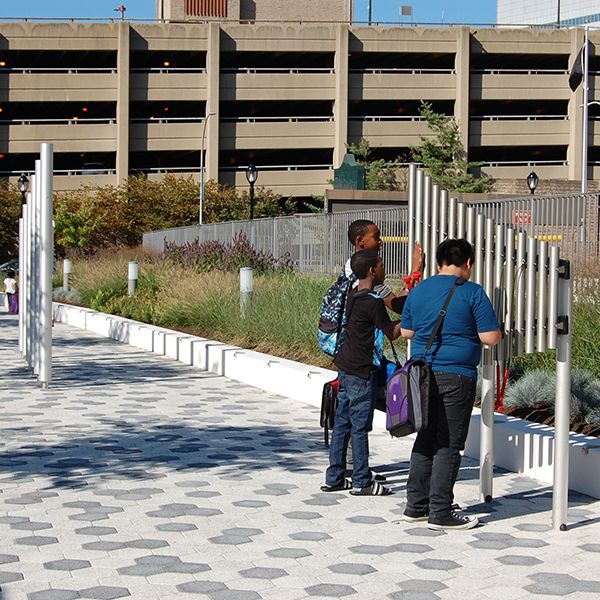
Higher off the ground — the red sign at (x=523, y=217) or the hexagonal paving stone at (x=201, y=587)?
the red sign at (x=523, y=217)

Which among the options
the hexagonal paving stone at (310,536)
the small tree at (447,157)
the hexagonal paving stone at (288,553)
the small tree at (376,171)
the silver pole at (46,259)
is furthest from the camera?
the small tree at (447,157)

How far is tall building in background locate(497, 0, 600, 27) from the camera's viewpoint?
569 ft

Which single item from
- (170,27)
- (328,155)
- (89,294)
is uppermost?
(170,27)

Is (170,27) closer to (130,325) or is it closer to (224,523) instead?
(130,325)

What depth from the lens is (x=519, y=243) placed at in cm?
846

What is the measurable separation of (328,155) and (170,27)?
45.2 feet

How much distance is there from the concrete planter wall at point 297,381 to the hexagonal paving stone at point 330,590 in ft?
9.92

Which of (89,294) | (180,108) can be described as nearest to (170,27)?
(180,108)

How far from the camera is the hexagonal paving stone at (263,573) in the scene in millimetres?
6605

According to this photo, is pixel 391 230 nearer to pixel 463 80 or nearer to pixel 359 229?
pixel 359 229

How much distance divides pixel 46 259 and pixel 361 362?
7.83 metres

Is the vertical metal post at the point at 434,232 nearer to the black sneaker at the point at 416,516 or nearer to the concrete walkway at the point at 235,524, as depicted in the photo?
the concrete walkway at the point at 235,524

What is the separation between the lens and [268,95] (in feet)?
275

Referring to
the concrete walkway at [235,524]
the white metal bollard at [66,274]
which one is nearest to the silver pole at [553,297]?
the concrete walkway at [235,524]
